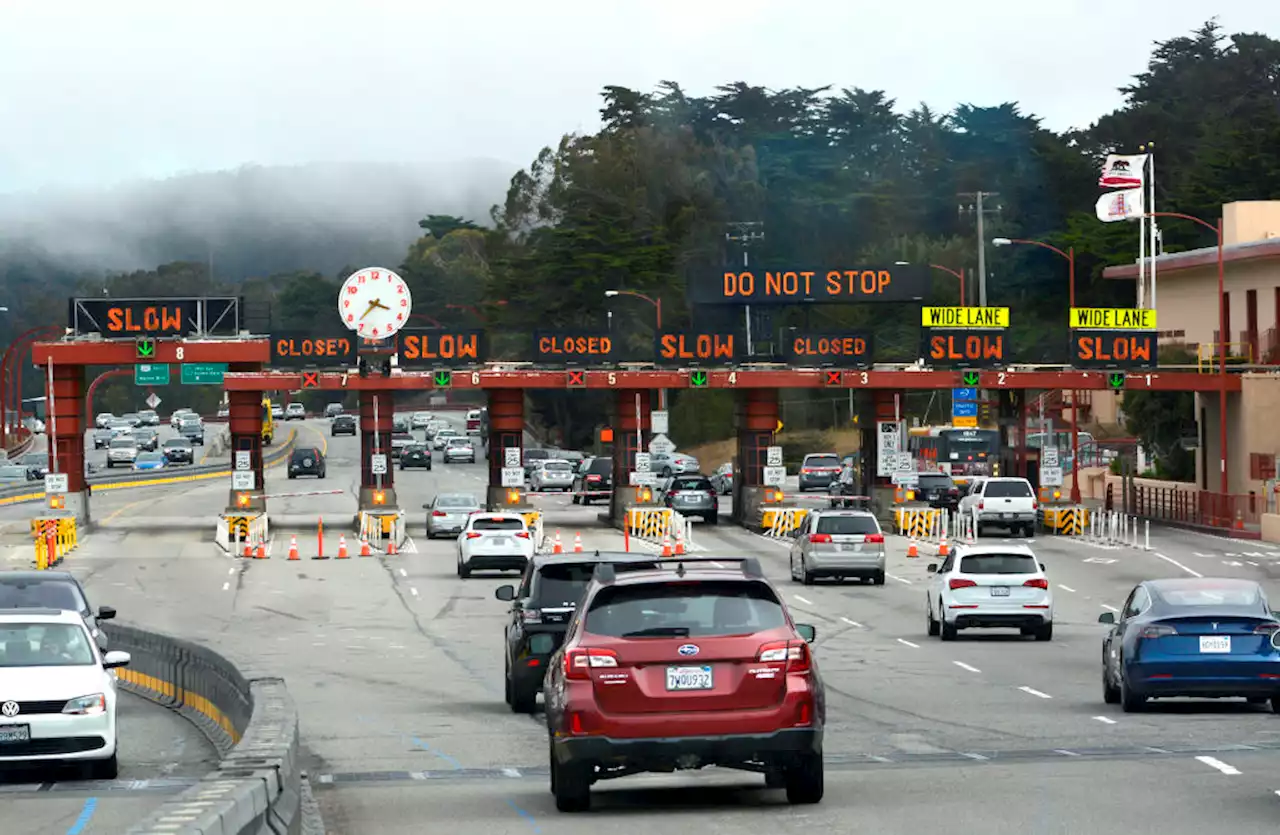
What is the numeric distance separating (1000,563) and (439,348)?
38242mm

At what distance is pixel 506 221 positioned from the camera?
16600 cm

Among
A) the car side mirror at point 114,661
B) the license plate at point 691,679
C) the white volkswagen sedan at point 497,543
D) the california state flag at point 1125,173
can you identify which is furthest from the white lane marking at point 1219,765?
the california state flag at point 1125,173

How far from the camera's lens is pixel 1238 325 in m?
79.2

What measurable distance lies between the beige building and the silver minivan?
88.7ft

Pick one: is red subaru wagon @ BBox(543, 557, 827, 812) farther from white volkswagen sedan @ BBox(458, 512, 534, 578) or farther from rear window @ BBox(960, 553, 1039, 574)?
white volkswagen sedan @ BBox(458, 512, 534, 578)

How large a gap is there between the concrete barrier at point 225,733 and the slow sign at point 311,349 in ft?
131

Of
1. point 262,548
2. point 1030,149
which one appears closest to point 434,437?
point 1030,149

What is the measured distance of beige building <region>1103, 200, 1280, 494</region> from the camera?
70.7 metres

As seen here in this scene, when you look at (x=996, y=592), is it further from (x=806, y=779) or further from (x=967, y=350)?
(x=967, y=350)

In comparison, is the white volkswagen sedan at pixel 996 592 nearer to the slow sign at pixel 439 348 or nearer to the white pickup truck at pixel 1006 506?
the white pickup truck at pixel 1006 506

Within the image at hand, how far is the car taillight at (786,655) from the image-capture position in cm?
1434

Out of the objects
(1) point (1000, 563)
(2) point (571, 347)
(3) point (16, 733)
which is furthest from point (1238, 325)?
(3) point (16, 733)

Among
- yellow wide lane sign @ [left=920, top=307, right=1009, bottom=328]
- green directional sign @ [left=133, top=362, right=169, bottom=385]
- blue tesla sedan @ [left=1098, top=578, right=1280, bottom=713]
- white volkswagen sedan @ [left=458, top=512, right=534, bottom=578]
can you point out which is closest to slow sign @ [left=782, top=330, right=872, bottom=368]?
yellow wide lane sign @ [left=920, top=307, right=1009, bottom=328]

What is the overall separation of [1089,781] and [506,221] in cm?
15175
